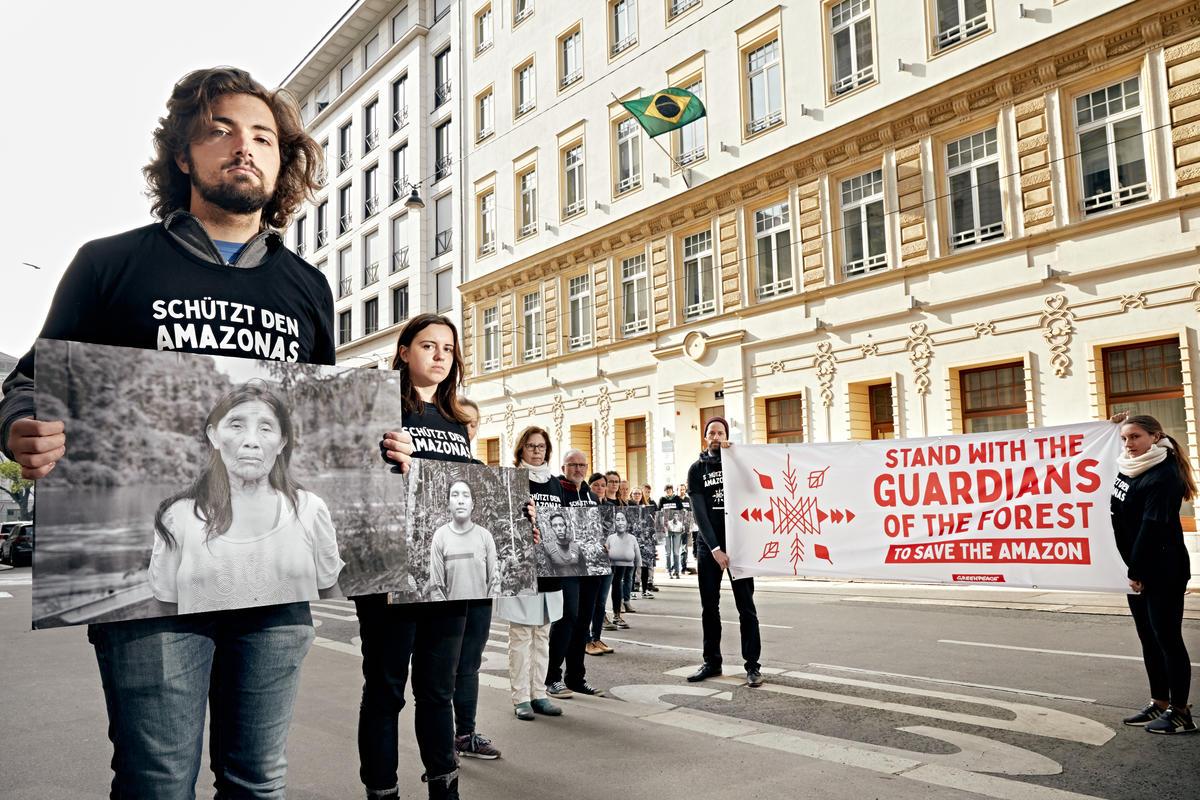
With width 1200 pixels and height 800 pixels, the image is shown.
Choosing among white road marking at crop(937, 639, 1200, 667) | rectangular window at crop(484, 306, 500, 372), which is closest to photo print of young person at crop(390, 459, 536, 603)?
white road marking at crop(937, 639, 1200, 667)

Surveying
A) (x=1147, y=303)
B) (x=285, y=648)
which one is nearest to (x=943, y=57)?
(x=1147, y=303)

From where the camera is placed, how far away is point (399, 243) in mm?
40969

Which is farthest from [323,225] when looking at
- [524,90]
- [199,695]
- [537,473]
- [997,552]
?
[199,695]

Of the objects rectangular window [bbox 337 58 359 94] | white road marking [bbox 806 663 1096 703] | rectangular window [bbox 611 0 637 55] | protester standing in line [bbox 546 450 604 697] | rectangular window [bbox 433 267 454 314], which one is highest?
rectangular window [bbox 337 58 359 94]

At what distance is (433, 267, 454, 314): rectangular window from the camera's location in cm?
3704

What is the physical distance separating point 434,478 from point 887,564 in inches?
208

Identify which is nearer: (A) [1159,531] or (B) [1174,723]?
(B) [1174,723]

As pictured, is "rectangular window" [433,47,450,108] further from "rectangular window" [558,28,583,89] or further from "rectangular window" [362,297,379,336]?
"rectangular window" [362,297,379,336]

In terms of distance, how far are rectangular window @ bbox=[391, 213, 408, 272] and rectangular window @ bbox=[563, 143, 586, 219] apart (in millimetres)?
12253

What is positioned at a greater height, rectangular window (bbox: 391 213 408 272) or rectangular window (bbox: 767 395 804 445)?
rectangular window (bbox: 391 213 408 272)

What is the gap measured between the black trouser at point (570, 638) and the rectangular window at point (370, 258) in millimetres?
37311

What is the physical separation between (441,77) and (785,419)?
24.2 meters

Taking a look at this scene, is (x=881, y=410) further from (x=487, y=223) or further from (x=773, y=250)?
(x=487, y=223)

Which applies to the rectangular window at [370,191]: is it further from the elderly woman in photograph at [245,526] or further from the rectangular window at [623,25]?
the elderly woman in photograph at [245,526]
